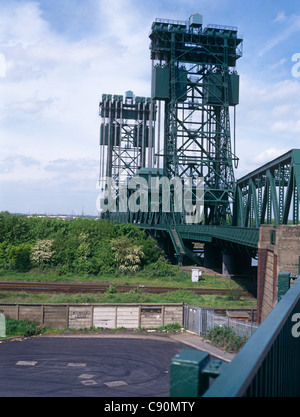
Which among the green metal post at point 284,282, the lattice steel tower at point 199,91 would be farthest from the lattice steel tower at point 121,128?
the green metal post at point 284,282

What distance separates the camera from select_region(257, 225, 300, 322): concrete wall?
21.6 m

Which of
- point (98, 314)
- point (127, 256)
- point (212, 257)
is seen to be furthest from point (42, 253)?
point (98, 314)

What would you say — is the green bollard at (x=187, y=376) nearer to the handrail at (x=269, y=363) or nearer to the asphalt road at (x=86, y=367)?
the handrail at (x=269, y=363)

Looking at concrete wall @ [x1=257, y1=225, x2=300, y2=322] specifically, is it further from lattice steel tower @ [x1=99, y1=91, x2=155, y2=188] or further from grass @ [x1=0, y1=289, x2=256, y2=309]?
lattice steel tower @ [x1=99, y1=91, x2=155, y2=188]

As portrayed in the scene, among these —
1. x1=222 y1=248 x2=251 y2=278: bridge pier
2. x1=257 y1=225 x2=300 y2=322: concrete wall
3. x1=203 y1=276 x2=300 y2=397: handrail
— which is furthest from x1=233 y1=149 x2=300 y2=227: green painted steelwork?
x1=203 y1=276 x2=300 y2=397: handrail

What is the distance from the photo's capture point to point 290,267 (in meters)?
21.6

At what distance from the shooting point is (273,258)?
23016 mm

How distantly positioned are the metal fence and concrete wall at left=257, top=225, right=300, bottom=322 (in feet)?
5.72

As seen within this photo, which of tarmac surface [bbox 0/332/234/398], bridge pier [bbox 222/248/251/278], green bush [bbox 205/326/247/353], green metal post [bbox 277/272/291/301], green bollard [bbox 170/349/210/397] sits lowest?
tarmac surface [bbox 0/332/234/398]

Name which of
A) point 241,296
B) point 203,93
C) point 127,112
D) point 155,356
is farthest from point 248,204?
point 127,112

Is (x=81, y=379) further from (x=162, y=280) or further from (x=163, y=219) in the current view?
(x=163, y=219)

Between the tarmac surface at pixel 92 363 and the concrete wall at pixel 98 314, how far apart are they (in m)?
1.26

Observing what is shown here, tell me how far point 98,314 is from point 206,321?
644cm

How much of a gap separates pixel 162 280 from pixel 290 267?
2086cm
